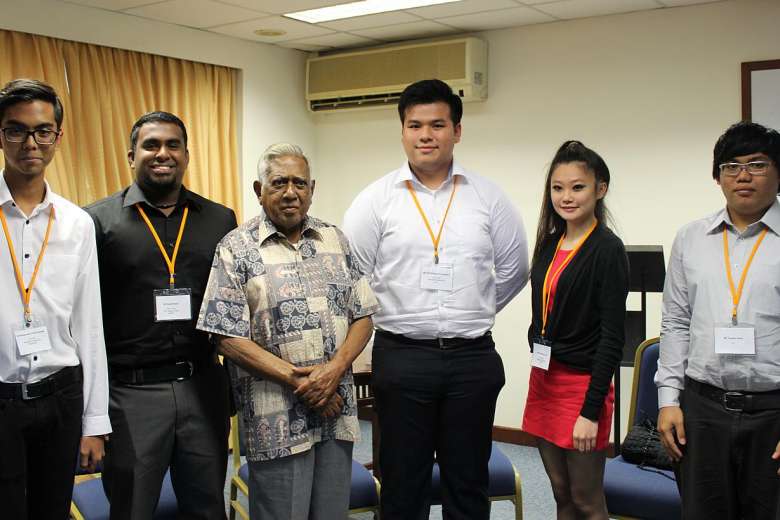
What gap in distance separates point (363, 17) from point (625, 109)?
1707 millimetres

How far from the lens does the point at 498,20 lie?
510 centimetres

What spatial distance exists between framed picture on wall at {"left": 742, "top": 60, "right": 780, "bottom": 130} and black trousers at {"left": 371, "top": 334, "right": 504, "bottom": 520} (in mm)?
2765

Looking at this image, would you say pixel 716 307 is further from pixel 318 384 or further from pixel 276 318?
pixel 276 318

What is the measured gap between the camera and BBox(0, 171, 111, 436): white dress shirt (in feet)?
7.00

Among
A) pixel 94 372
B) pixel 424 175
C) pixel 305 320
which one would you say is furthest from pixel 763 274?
pixel 94 372

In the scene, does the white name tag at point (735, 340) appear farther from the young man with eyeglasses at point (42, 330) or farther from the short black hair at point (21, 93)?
the short black hair at point (21, 93)

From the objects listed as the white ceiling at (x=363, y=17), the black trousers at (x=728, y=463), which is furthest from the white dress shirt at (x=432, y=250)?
the white ceiling at (x=363, y=17)

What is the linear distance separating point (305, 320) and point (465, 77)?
3.23 meters

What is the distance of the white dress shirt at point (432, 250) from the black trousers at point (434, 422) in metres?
0.08

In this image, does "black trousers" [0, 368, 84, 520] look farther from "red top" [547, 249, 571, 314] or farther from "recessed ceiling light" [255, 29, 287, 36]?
"recessed ceiling light" [255, 29, 287, 36]

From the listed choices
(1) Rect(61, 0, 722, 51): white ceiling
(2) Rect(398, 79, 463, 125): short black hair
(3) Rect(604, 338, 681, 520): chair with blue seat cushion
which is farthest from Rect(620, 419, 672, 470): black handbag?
(1) Rect(61, 0, 722, 51): white ceiling

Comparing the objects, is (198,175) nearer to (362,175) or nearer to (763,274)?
(362,175)

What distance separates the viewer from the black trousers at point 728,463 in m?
2.21

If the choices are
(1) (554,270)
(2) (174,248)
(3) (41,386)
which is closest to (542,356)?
(1) (554,270)
